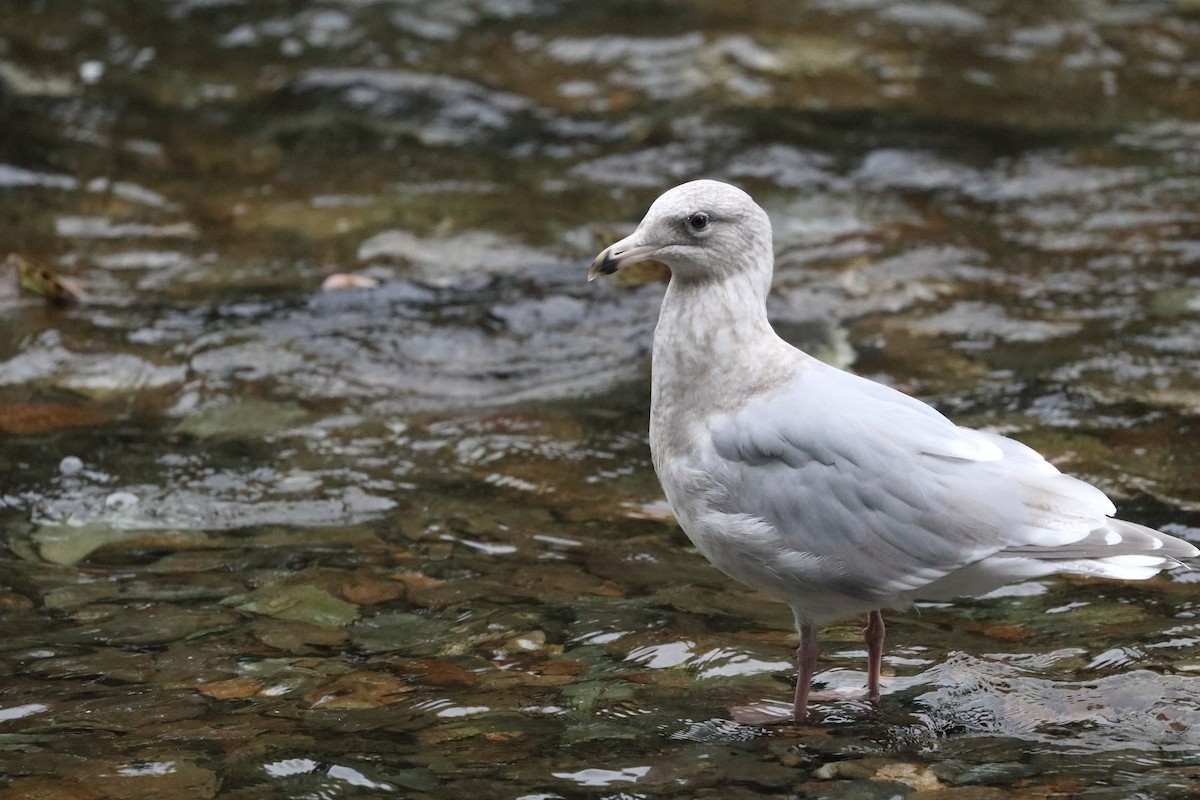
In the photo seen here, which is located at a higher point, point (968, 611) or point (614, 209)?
point (614, 209)

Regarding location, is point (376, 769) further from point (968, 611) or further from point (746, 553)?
point (968, 611)

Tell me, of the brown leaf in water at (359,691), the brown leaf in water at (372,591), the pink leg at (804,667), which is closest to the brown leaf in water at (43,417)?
the brown leaf in water at (372,591)

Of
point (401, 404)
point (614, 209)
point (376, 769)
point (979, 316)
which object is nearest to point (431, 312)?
point (401, 404)

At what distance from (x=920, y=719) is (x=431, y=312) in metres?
4.44

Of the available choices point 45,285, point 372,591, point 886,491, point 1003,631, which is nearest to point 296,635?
point 372,591

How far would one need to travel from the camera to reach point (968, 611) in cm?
525

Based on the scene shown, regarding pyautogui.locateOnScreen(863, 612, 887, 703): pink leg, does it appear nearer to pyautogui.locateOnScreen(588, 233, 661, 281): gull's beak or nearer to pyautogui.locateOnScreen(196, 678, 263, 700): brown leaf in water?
pyautogui.locateOnScreen(588, 233, 661, 281): gull's beak

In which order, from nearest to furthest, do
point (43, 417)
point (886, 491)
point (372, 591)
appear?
point (886, 491)
point (372, 591)
point (43, 417)

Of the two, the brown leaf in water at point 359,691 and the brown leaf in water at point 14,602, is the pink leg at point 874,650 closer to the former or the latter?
the brown leaf in water at point 359,691

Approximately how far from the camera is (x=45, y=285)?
8.12m

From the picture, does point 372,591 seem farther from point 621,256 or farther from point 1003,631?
point 1003,631

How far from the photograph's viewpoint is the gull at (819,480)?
13.5ft

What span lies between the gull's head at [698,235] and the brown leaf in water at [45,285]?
15.1 feet

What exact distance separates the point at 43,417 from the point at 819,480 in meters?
4.18
